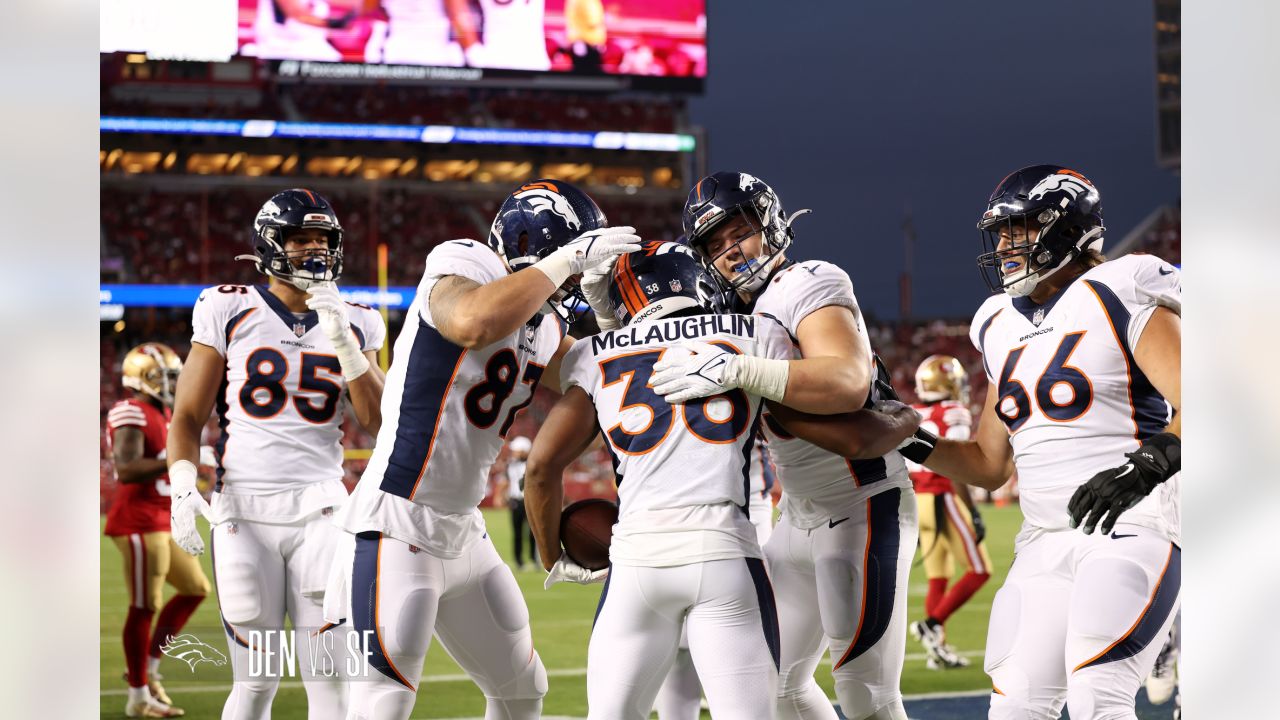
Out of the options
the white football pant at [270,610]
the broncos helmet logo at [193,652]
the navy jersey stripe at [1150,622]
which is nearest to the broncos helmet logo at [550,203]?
the white football pant at [270,610]

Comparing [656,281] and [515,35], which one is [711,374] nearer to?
[656,281]

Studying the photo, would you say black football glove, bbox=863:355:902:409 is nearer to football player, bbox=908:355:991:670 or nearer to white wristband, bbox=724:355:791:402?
white wristband, bbox=724:355:791:402

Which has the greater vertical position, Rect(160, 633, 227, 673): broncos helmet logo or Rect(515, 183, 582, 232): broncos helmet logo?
Rect(515, 183, 582, 232): broncos helmet logo

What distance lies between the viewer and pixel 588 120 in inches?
1067

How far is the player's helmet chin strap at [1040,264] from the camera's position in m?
3.46

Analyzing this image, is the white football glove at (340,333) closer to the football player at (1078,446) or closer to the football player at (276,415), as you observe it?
the football player at (276,415)

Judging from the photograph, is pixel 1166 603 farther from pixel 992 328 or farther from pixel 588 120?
pixel 588 120

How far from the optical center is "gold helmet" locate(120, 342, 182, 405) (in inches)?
241

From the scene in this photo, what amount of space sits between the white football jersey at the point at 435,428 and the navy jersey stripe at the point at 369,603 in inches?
2.0

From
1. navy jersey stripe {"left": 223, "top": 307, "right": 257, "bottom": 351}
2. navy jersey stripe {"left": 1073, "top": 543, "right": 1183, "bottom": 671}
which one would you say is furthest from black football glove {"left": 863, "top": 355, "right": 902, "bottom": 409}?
navy jersey stripe {"left": 223, "top": 307, "right": 257, "bottom": 351}

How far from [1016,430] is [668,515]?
120 centimetres

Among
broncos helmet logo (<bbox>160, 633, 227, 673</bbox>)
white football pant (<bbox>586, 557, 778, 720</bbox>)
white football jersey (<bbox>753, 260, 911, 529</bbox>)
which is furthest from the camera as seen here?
broncos helmet logo (<bbox>160, 633, 227, 673</bbox>)

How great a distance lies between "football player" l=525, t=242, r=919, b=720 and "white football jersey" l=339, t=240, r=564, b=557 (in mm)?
327
